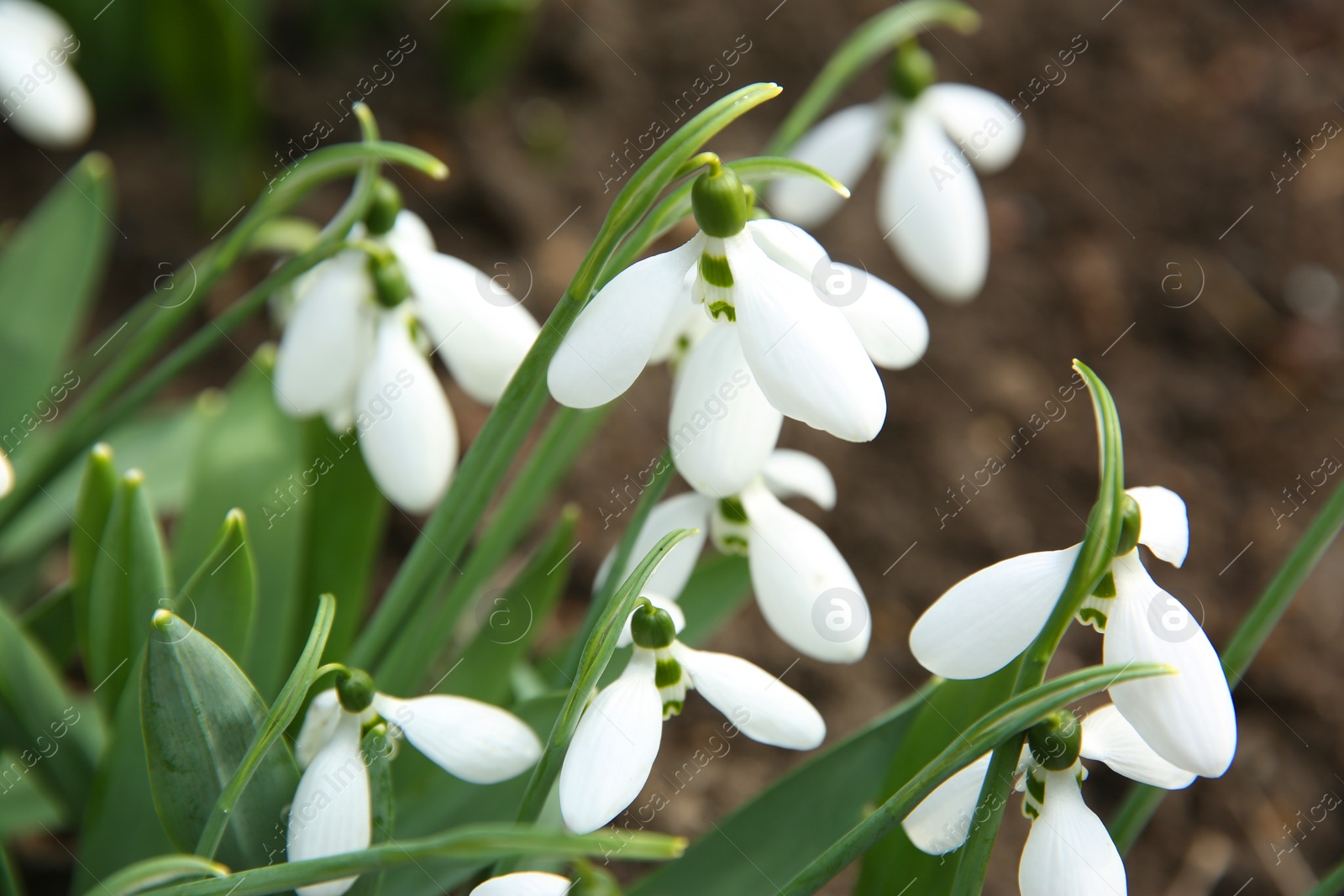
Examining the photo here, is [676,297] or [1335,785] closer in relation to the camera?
[676,297]

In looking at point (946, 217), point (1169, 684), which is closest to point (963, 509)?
point (946, 217)

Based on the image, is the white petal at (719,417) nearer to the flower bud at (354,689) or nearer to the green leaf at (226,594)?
the flower bud at (354,689)

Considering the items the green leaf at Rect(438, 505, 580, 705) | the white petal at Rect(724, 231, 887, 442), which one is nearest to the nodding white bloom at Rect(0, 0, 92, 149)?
the green leaf at Rect(438, 505, 580, 705)

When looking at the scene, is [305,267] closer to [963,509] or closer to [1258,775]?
[963,509]

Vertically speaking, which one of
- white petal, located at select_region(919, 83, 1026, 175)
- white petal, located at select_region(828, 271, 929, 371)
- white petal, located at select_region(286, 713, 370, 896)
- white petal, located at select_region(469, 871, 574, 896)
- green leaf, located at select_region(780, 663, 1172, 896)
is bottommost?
green leaf, located at select_region(780, 663, 1172, 896)

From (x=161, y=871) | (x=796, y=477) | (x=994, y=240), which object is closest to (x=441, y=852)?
(x=161, y=871)

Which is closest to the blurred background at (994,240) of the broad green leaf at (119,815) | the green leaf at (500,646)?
the green leaf at (500,646)

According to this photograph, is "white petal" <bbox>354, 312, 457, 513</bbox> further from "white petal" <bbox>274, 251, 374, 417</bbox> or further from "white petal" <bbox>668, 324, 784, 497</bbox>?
"white petal" <bbox>668, 324, 784, 497</bbox>
